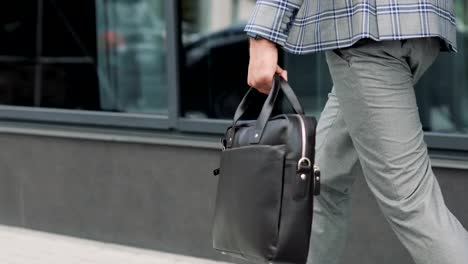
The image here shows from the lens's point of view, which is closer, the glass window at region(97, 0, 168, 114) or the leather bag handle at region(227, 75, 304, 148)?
the leather bag handle at region(227, 75, 304, 148)

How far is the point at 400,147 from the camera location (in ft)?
8.26

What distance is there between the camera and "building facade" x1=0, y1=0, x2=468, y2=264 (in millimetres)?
4410

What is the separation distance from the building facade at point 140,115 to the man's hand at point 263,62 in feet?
5.08

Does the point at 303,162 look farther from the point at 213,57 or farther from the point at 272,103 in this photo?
the point at 213,57

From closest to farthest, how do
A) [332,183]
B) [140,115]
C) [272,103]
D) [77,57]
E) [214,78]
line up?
[272,103] < [332,183] < [140,115] < [214,78] < [77,57]

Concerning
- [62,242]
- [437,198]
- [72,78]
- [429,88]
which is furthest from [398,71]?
[72,78]

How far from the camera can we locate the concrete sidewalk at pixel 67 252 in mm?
4676

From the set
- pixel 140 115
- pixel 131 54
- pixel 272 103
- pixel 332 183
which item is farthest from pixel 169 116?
pixel 272 103

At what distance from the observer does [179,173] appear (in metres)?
4.66

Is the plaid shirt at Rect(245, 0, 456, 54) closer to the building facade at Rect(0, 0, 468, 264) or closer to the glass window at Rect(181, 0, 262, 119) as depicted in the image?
the building facade at Rect(0, 0, 468, 264)

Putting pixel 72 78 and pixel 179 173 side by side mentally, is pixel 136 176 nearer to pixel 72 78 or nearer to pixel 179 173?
pixel 179 173

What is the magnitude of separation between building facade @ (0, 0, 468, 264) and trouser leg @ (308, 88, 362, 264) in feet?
3.30

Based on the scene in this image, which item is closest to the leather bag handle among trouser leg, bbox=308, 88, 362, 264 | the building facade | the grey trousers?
the grey trousers

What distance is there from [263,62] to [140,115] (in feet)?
8.10
